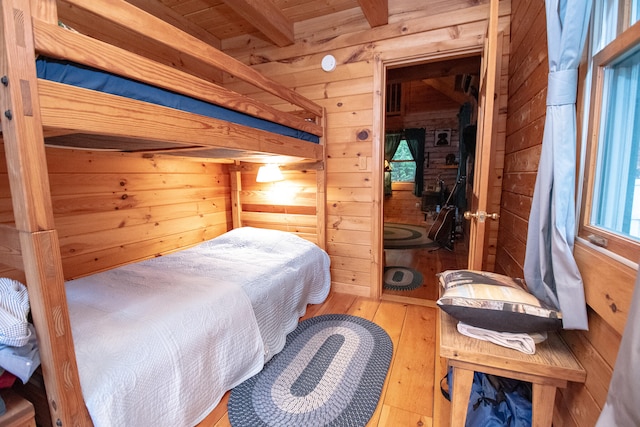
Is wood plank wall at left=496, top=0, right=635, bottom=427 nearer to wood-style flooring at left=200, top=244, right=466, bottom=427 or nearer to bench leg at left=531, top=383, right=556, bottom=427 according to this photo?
bench leg at left=531, top=383, right=556, bottom=427

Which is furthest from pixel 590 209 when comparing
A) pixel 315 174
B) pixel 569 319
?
pixel 315 174

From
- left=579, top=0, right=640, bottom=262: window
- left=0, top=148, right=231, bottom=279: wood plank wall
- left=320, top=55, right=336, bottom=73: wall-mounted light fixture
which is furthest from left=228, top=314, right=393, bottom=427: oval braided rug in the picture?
left=320, top=55, right=336, bottom=73: wall-mounted light fixture

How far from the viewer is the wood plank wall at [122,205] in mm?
1733

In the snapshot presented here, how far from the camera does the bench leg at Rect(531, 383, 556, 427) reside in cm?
93

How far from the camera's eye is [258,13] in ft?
6.85

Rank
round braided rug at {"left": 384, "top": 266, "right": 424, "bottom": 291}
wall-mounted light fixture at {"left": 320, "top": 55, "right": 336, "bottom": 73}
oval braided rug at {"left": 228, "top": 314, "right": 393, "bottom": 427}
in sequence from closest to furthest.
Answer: oval braided rug at {"left": 228, "top": 314, "right": 393, "bottom": 427} → wall-mounted light fixture at {"left": 320, "top": 55, "right": 336, "bottom": 73} → round braided rug at {"left": 384, "top": 266, "right": 424, "bottom": 291}

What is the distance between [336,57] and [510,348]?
2.35m

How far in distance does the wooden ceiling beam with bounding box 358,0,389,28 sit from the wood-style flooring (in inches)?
88.8

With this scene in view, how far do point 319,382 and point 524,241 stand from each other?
1331 millimetres

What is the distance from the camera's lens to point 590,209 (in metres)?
0.97

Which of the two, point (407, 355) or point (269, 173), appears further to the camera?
point (269, 173)

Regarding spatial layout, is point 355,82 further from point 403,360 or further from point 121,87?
point 403,360

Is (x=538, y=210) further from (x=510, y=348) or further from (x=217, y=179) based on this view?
(x=217, y=179)

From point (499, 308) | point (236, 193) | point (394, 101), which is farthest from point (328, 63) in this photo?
point (394, 101)
